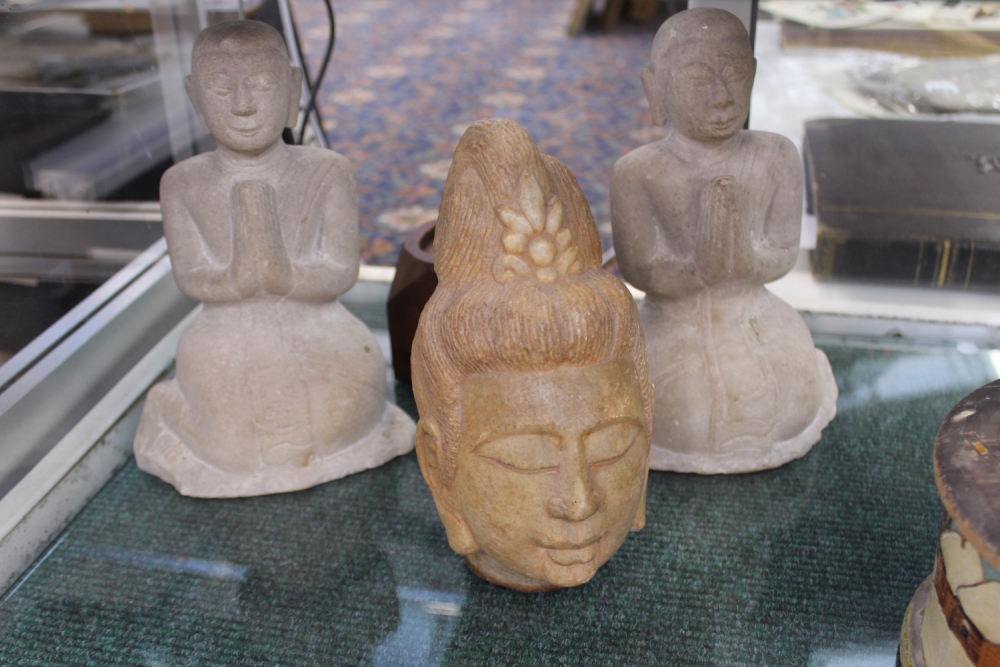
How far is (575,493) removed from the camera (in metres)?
1.38

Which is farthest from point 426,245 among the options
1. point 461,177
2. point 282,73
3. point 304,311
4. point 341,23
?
point 341,23

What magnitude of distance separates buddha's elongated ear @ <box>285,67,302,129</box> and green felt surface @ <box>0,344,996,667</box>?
2.40ft

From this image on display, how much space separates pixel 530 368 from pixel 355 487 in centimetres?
69

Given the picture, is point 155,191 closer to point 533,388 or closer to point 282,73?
point 282,73

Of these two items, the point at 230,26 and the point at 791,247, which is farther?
the point at 791,247

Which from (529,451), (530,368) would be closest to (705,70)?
(530,368)

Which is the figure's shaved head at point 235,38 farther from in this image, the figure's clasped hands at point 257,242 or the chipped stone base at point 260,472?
the chipped stone base at point 260,472

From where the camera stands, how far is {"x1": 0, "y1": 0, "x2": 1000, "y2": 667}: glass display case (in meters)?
1.56

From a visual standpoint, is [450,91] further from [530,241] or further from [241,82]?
[530,241]

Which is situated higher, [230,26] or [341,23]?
[230,26]

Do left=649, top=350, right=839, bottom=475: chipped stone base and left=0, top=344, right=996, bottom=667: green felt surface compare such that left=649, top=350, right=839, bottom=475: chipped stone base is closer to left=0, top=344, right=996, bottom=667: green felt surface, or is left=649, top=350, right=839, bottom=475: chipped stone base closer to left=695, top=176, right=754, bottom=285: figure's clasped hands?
left=0, top=344, right=996, bottom=667: green felt surface

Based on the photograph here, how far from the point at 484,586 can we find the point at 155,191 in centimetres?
158

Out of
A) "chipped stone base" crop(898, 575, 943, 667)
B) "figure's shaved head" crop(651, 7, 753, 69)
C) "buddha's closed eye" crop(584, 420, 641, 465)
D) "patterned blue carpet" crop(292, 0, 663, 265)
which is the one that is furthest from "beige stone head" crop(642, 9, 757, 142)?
"patterned blue carpet" crop(292, 0, 663, 265)

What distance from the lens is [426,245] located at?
85.7 inches
